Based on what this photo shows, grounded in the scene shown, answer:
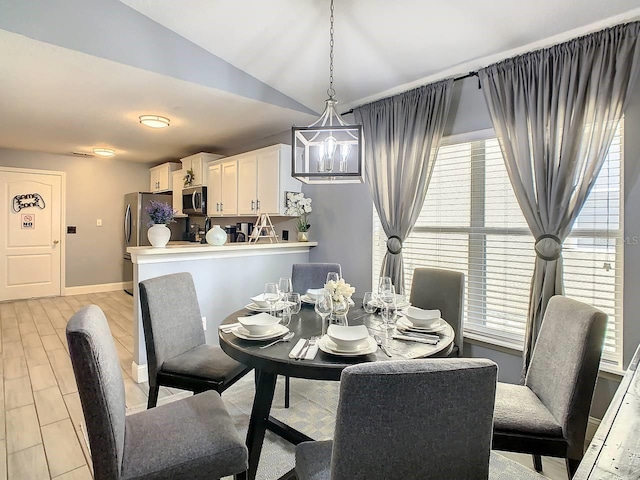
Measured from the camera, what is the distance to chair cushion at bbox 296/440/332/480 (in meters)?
1.14

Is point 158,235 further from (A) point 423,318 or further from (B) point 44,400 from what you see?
(A) point 423,318

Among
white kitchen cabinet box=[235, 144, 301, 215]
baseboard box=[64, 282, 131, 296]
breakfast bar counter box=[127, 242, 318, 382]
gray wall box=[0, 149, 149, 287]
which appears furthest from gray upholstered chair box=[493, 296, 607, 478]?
gray wall box=[0, 149, 149, 287]

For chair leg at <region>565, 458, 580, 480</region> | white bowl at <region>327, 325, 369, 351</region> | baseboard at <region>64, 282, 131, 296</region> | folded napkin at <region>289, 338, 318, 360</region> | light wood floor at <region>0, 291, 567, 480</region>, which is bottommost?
light wood floor at <region>0, 291, 567, 480</region>

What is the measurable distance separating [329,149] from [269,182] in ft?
7.27

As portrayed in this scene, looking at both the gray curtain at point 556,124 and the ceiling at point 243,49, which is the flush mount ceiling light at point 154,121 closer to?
the ceiling at point 243,49

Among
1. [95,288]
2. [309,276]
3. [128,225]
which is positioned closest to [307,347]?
[309,276]

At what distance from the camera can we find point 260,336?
162 centimetres

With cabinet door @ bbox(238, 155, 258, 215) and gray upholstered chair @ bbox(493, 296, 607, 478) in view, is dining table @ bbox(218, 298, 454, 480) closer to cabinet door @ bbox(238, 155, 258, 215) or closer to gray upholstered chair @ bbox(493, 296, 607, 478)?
gray upholstered chair @ bbox(493, 296, 607, 478)

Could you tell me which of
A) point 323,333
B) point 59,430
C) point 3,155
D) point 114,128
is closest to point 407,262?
point 323,333

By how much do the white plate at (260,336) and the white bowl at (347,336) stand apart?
0.26 meters

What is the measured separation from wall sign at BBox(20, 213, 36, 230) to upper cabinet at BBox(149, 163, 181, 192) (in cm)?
189

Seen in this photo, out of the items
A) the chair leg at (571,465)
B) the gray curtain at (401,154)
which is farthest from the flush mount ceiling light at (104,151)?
the chair leg at (571,465)

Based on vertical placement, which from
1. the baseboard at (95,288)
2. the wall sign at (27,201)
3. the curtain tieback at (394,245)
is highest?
the wall sign at (27,201)

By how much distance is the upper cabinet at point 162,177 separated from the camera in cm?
600
